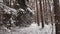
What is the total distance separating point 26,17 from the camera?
176cm

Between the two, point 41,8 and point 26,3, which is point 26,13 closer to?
point 26,3

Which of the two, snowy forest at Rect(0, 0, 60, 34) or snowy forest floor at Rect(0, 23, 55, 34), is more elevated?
snowy forest at Rect(0, 0, 60, 34)

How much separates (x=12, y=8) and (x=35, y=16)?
52 centimetres

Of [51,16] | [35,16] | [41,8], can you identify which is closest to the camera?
[35,16]

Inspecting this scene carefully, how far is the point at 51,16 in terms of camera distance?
229 cm

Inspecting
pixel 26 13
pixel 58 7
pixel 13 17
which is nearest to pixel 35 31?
pixel 26 13

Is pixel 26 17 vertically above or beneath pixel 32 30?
above

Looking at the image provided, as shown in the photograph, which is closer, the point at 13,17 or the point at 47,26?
the point at 13,17

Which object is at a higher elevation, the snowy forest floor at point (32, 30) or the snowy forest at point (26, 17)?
the snowy forest at point (26, 17)

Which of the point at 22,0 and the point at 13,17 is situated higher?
the point at 22,0

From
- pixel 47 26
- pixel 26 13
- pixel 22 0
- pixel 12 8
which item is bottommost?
pixel 47 26

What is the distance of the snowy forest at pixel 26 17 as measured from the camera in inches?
57.5

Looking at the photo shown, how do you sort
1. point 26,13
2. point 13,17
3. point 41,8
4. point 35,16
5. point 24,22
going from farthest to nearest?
point 41,8
point 35,16
point 26,13
point 24,22
point 13,17

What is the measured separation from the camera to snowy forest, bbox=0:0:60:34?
4.79 feet
